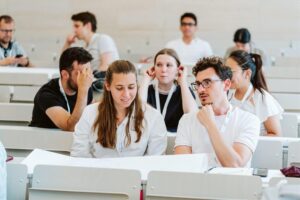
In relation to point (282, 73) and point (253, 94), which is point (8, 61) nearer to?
point (282, 73)

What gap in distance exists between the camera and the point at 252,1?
8906 millimetres

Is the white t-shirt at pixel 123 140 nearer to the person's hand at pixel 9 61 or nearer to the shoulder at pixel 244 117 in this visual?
the shoulder at pixel 244 117

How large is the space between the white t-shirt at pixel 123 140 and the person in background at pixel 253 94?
929 millimetres

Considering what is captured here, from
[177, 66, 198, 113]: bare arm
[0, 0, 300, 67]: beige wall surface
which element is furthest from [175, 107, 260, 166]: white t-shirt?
[0, 0, 300, 67]: beige wall surface

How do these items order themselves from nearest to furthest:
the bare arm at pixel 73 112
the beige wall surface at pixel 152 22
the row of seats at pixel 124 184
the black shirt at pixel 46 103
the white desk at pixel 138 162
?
the row of seats at pixel 124 184 < the white desk at pixel 138 162 < the bare arm at pixel 73 112 < the black shirt at pixel 46 103 < the beige wall surface at pixel 152 22

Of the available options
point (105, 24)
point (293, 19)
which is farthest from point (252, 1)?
point (105, 24)

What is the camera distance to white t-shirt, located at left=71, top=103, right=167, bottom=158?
3.93 m

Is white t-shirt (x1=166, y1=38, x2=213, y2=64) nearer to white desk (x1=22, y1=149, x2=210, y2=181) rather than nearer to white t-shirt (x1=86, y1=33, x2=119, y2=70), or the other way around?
white t-shirt (x1=86, y1=33, x2=119, y2=70)

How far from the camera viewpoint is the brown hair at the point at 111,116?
12.8 feet

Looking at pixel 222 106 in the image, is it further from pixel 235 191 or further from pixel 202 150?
pixel 235 191

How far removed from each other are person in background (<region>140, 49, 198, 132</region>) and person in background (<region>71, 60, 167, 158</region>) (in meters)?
0.69

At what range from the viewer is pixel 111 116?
12.9ft

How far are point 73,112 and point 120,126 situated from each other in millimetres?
628

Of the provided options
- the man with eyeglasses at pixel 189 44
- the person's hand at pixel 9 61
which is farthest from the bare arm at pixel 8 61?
the man with eyeglasses at pixel 189 44
